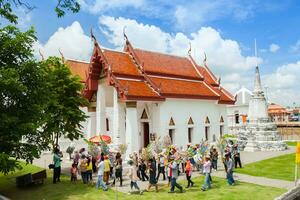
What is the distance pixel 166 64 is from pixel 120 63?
6033mm

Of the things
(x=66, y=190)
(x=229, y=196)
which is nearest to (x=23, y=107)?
(x=66, y=190)

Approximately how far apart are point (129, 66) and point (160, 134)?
20.4ft

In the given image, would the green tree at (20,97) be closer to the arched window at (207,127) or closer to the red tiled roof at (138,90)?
the red tiled roof at (138,90)

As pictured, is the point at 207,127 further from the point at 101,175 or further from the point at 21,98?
the point at 21,98

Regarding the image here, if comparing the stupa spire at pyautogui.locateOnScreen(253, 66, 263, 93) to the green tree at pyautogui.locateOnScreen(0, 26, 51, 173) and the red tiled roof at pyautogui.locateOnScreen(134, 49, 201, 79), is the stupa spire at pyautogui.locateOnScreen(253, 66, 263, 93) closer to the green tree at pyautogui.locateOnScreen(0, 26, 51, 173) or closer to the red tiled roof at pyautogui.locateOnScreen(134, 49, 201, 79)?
the red tiled roof at pyautogui.locateOnScreen(134, 49, 201, 79)

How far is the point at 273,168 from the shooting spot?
2169 centimetres

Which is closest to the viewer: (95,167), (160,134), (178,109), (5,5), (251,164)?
(5,5)

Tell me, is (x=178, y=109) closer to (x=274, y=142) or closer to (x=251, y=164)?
(x=251, y=164)

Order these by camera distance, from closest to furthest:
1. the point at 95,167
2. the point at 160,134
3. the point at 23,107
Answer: the point at 23,107 → the point at 95,167 → the point at 160,134

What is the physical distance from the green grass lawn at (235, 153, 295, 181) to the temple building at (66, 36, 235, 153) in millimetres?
7427

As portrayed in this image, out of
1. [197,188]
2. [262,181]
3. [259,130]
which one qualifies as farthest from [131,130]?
[259,130]

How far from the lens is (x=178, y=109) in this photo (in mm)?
28531

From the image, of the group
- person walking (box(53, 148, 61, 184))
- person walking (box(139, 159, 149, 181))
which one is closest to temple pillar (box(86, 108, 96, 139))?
person walking (box(53, 148, 61, 184))

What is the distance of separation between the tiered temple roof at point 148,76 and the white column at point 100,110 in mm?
634
